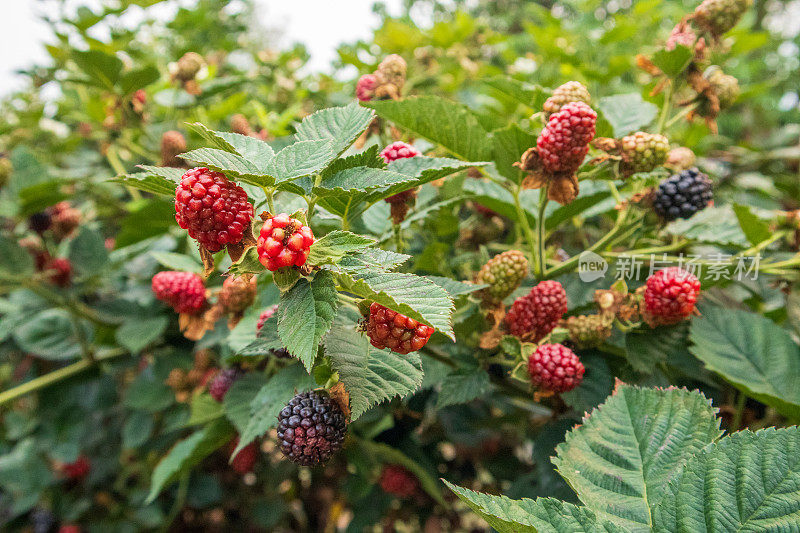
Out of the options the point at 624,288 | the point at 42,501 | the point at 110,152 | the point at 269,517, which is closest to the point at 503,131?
the point at 624,288

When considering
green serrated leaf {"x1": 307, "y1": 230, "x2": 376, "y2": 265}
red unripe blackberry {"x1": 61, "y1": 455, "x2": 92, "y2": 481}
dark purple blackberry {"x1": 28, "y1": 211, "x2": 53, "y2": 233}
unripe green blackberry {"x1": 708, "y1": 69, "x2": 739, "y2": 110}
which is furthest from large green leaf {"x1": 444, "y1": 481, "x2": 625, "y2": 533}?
red unripe blackberry {"x1": 61, "y1": 455, "x2": 92, "y2": 481}

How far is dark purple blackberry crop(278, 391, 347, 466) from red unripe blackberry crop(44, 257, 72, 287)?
1.16 m

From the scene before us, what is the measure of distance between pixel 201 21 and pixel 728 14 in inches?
65.9

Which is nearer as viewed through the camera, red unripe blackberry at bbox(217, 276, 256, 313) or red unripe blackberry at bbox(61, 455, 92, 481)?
red unripe blackberry at bbox(217, 276, 256, 313)

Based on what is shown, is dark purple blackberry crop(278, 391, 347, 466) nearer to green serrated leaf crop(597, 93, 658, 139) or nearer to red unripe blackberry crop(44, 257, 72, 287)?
green serrated leaf crop(597, 93, 658, 139)

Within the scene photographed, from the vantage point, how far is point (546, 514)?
479 mm

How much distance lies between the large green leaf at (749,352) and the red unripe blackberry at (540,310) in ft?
0.71

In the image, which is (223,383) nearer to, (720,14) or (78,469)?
(720,14)

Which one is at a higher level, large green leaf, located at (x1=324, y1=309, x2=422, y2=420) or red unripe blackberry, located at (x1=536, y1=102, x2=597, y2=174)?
red unripe blackberry, located at (x1=536, y1=102, x2=597, y2=174)

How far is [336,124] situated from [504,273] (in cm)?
30

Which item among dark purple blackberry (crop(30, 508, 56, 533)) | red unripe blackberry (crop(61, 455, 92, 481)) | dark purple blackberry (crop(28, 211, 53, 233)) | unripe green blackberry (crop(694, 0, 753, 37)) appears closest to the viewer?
unripe green blackberry (crop(694, 0, 753, 37))

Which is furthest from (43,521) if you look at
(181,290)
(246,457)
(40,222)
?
(181,290)

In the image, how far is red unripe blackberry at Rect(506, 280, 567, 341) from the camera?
2.26 ft

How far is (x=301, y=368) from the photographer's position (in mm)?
660
